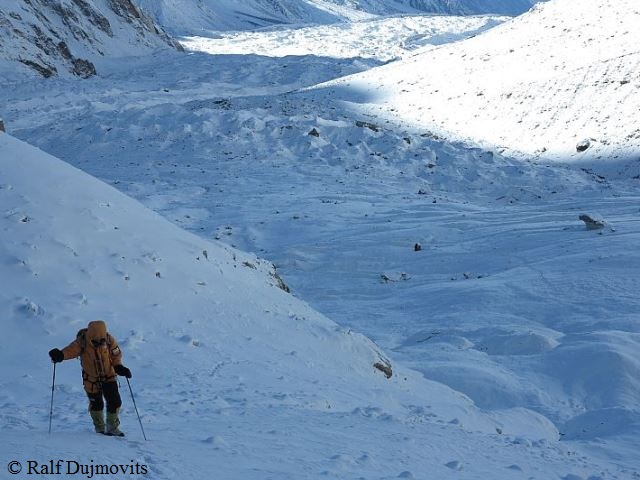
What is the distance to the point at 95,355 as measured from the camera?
542cm

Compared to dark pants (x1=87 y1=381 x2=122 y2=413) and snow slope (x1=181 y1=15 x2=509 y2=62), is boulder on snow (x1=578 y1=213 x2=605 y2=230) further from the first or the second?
snow slope (x1=181 y1=15 x2=509 y2=62)

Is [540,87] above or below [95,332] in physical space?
above

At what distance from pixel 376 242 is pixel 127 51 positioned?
55022 millimetres

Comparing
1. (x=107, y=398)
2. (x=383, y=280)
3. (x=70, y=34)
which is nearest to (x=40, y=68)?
(x=70, y=34)

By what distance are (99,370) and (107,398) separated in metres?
0.23

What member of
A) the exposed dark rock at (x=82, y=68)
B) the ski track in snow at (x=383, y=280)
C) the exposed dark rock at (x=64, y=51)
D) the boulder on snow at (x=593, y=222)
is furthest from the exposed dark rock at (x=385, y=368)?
the exposed dark rock at (x=64, y=51)

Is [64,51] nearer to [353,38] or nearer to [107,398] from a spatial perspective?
[107,398]

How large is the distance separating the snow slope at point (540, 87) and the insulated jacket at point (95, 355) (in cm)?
2366

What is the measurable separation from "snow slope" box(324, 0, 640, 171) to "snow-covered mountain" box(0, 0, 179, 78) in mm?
24602

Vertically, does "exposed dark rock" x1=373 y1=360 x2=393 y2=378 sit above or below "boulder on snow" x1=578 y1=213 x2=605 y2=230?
below

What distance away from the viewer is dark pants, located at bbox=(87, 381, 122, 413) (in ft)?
17.6

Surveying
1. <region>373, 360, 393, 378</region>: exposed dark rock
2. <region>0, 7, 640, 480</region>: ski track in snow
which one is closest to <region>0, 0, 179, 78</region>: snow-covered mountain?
<region>0, 7, 640, 480</region>: ski track in snow

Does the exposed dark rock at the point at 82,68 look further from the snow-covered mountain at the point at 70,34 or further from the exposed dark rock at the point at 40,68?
the exposed dark rock at the point at 40,68

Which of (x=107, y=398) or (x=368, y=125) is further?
(x=368, y=125)
